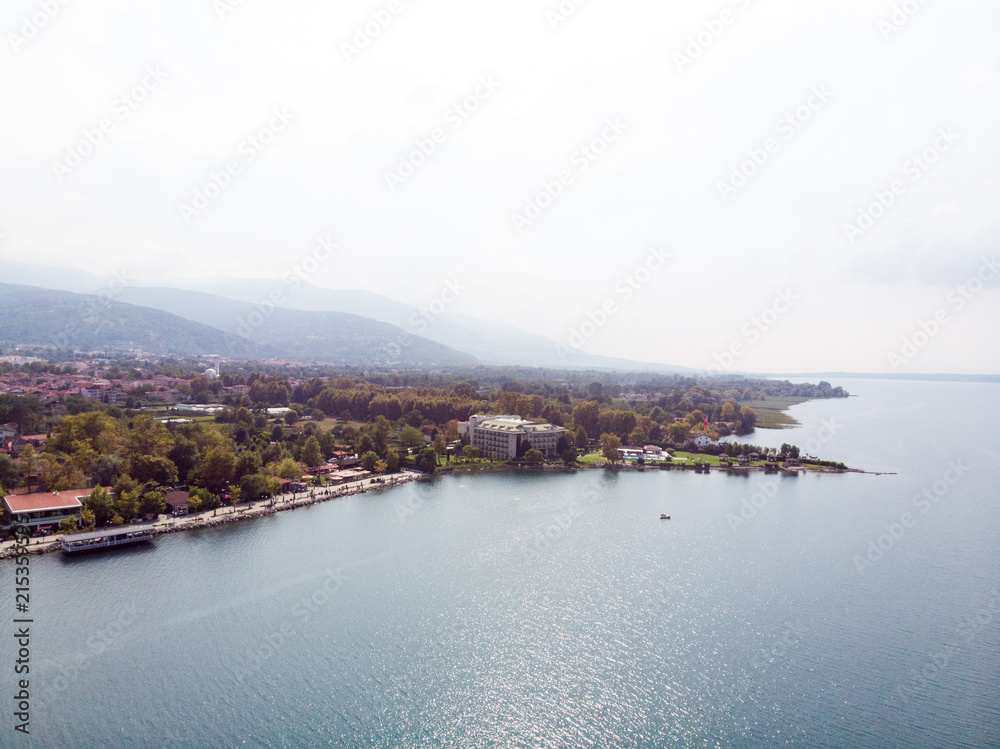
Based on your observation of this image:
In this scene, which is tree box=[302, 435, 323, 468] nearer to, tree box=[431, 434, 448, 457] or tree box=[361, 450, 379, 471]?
tree box=[361, 450, 379, 471]

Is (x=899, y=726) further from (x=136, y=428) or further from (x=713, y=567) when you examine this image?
(x=136, y=428)

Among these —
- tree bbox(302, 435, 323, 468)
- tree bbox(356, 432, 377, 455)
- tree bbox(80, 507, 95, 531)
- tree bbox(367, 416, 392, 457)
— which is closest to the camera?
tree bbox(80, 507, 95, 531)

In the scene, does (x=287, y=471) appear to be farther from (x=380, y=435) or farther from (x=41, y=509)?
(x=41, y=509)

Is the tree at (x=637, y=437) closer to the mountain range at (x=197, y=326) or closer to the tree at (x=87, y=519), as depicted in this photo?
the tree at (x=87, y=519)

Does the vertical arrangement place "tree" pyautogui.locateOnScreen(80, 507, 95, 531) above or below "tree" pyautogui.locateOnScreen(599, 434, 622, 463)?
below

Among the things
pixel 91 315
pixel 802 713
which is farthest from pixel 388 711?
pixel 91 315
